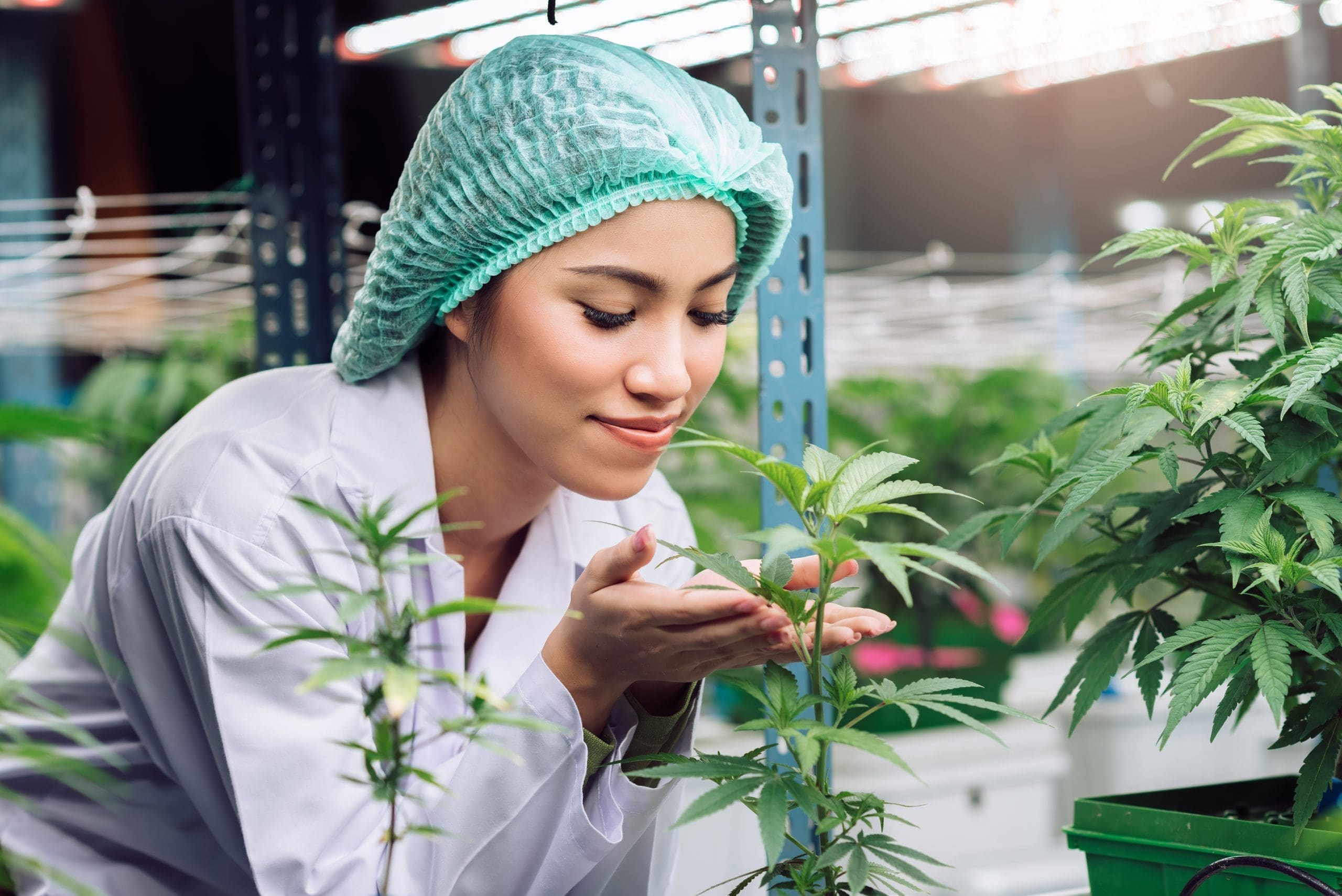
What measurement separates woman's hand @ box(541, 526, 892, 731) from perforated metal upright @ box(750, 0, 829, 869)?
328 millimetres

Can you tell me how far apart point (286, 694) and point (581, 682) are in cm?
23

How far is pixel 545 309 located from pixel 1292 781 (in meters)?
0.78

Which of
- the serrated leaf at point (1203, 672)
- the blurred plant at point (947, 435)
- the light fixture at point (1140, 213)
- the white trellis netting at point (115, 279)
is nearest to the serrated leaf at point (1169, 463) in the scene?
the serrated leaf at point (1203, 672)

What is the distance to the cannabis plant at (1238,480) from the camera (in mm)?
764

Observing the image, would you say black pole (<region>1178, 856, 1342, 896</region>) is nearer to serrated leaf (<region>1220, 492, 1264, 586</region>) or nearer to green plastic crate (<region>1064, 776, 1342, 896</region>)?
green plastic crate (<region>1064, 776, 1342, 896</region>)

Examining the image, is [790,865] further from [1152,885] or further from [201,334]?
[201,334]

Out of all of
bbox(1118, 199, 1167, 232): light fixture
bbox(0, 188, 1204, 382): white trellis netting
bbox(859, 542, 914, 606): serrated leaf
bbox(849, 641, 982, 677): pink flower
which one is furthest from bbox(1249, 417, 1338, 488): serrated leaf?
bbox(1118, 199, 1167, 232): light fixture

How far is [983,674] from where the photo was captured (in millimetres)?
2145

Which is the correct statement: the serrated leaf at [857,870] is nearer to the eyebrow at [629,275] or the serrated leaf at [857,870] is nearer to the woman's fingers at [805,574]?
the woman's fingers at [805,574]

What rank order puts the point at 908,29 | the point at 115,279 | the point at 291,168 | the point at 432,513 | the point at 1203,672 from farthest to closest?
the point at 115,279, the point at 908,29, the point at 291,168, the point at 432,513, the point at 1203,672

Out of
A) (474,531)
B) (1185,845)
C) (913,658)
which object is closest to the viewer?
(1185,845)

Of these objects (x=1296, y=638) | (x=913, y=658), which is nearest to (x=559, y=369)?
(x=1296, y=638)

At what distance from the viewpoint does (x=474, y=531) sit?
1.19 m

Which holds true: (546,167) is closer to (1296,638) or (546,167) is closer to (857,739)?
(857,739)
